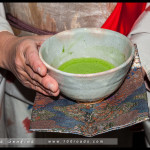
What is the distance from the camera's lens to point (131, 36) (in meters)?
0.83

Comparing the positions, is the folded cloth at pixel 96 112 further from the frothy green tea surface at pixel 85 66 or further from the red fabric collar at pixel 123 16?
the red fabric collar at pixel 123 16

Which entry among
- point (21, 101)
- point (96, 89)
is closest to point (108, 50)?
point (96, 89)

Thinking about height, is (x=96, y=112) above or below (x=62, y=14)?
below

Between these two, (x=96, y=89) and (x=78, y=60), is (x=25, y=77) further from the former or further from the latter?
(x=96, y=89)

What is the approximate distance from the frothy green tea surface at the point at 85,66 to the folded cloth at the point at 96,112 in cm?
9

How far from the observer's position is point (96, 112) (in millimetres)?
641

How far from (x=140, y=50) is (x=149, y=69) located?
0.07 meters

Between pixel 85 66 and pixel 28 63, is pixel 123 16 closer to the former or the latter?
pixel 85 66

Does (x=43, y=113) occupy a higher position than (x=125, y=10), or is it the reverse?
(x=125, y=10)

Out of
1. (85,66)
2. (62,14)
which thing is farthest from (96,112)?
(62,14)

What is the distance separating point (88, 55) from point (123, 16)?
11.3 inches

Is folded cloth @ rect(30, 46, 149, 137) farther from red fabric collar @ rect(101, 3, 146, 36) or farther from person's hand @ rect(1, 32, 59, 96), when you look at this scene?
red fabric collar @ rect(101, 3, 146, 36)

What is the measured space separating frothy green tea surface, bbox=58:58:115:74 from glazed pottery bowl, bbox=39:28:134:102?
14 millimetres

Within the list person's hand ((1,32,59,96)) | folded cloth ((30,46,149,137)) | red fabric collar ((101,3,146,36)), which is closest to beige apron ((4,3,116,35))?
red fabric collar ((101,3,146,36))
